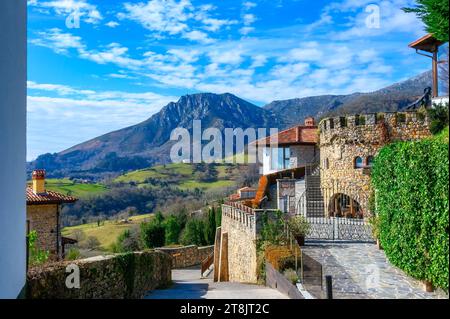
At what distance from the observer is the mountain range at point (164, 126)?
5100cm

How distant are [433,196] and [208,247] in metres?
30.8

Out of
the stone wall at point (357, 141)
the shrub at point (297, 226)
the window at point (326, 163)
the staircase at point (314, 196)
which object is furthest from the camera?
the staircase at point (314, 196)

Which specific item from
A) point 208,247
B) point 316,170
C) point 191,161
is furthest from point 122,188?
point 316,170

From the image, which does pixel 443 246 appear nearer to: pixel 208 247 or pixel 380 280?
pixel 380 280

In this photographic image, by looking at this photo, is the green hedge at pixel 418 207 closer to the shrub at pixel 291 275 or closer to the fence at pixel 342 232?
the shrub at pixel 291 275

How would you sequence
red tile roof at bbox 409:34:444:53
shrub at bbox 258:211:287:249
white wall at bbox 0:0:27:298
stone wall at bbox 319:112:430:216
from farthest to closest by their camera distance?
stone wall at bbox 319:112:430:216
red tile roof at bbox 409:34:444:53
shrub at bbox 258:211:287:249
white wall at bbox 0:0:27:298

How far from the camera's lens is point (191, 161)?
7119 cm

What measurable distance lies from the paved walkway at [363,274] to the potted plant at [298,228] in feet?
1.13

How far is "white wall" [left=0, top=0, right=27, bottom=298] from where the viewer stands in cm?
648

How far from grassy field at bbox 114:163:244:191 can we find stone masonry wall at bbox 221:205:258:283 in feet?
126

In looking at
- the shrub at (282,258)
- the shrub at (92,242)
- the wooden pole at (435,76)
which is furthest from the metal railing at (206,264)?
the shrub at (92,242)

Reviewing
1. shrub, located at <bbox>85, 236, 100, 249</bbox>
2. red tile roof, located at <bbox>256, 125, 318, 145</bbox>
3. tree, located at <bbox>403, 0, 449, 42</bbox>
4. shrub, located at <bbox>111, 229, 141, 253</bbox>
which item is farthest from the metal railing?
tree, located at <bbox>403, 0, 449, 42</bbox>

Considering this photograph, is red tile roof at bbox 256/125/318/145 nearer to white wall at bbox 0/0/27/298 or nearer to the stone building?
the stone building

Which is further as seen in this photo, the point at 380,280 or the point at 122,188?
the point at 122,188
